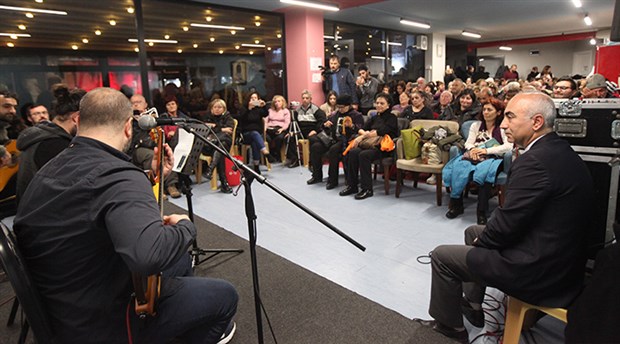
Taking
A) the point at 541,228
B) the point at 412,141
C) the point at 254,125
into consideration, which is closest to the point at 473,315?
the point at 541,228

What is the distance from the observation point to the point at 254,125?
245 inches

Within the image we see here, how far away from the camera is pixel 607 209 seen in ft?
6.39

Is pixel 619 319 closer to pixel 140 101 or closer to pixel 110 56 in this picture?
pixel 140 101

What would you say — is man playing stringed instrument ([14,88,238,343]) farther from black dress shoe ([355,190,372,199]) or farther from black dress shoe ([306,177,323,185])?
black dress shoe ([306,177,323,185])

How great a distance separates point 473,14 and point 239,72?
5.86 m

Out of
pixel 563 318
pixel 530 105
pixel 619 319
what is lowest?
pixel 563 318

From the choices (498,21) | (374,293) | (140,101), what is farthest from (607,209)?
(498,21)

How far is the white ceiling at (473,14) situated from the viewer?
780 cm

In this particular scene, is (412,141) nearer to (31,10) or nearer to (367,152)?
(367,152)

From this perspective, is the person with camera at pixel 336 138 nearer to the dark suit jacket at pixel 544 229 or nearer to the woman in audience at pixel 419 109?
the woman in audience at pixel 419 109

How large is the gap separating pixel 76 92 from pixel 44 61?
12.7 feet

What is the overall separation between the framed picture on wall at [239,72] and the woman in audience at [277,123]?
147cm

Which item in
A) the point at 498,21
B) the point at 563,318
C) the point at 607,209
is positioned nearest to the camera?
the point at 563,318

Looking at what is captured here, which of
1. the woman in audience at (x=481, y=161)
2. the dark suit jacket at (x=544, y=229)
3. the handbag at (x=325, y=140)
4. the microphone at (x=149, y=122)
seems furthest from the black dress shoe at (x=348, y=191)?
the microphone at (x=149, y=122)
